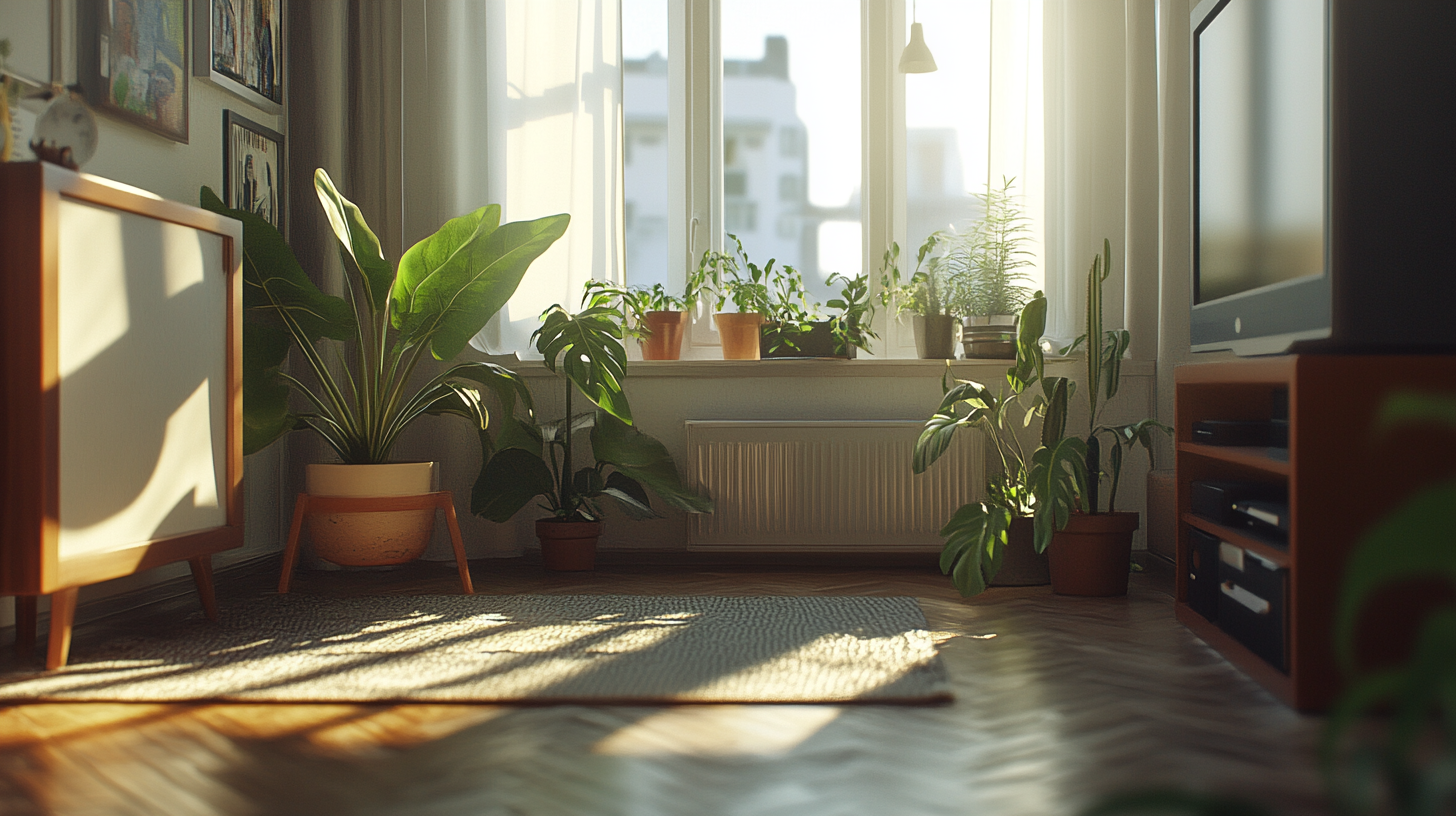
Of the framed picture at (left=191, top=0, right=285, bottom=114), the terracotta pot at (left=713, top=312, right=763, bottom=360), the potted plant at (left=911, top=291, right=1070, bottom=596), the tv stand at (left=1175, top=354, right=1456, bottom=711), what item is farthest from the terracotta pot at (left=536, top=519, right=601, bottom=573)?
the tv stand at (left=1175, top=354, right=1456, bottom=711)

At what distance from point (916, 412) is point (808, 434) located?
0.39 metres

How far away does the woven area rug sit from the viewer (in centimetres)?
174

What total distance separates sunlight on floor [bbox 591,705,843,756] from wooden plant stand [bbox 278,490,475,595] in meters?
1.27

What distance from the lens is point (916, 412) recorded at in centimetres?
327

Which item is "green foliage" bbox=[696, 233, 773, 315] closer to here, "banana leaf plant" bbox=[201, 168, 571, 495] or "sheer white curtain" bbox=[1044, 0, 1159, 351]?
"banana leaf plant" bbox=[201, 168, 571, 495]

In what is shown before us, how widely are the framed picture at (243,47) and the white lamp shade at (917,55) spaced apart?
206 cm

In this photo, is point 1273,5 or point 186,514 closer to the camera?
point 1273,5

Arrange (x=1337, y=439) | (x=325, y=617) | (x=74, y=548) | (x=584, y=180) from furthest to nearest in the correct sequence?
(x=584, y=180) < (x=325, y=617) < (x=74, y=548) < (x=1337, y=439)

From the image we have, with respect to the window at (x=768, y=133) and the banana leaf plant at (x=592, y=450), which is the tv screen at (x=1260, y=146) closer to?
the window at (x=768, y=133)

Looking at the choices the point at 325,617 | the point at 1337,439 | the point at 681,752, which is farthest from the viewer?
the point at 325,617

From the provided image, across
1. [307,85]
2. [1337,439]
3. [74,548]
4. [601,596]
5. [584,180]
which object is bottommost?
[601,596]

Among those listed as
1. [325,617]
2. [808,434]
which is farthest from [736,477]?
[325,617]

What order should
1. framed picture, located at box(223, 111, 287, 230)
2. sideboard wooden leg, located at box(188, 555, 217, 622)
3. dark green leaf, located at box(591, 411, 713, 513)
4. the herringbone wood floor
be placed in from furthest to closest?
1. dark green leaf, located at box(591, 411, 713, 513)
2. framed picture, located at box(223, 111, 287, 230)
3. sideboard wooden leg, located at box(188, 555, 217, 622)
4. the herringbone wood floor

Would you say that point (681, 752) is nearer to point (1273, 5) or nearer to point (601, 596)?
point (601, 596)
